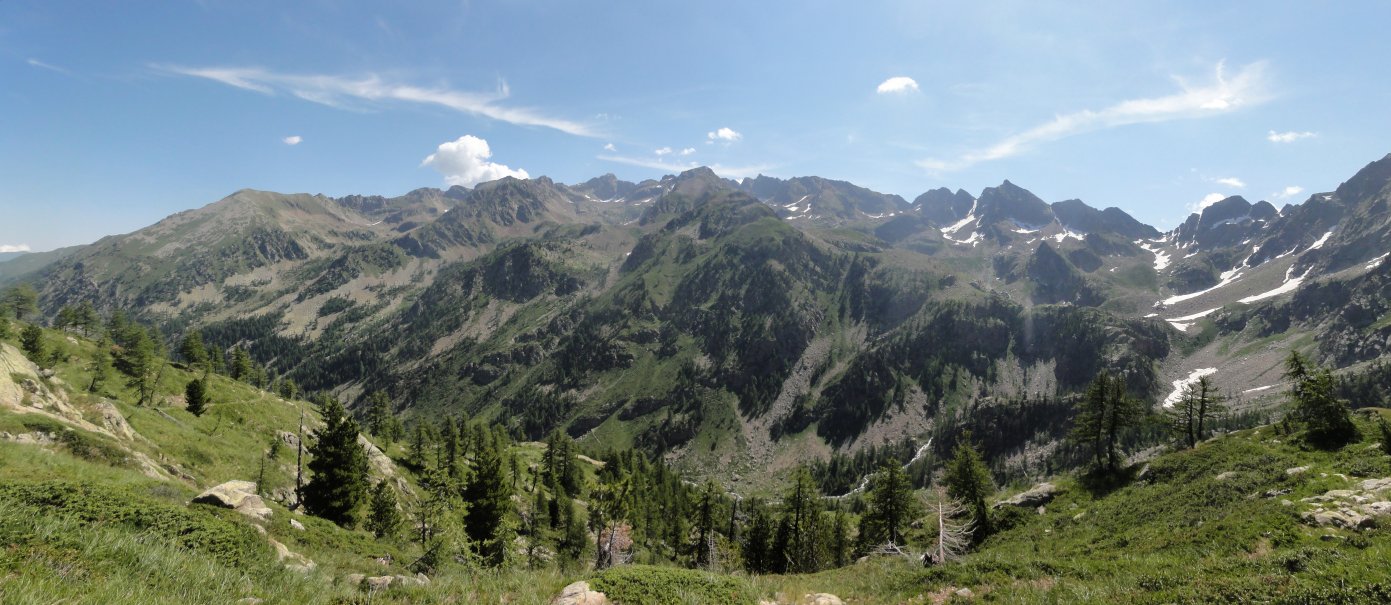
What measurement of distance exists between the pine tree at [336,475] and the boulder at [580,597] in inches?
1381

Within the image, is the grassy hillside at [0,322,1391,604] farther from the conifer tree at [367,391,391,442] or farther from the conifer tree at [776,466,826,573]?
the conifer tree at [367,391,391,442]

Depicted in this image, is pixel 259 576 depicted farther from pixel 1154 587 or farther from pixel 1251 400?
pixel 1251 400

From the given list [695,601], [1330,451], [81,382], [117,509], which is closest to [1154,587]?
[695,601]

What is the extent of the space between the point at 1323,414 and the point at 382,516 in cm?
8076

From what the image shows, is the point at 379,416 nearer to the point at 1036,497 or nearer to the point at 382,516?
the point at 382,516

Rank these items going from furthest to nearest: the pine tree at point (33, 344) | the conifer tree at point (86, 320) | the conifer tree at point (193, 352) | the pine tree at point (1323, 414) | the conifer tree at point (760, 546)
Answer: the conifer tree at point (86, 320) → the conifer tree at point (193, 352) → the pine tree at point (33, 344) → the conifer tree at point (760, 546) → the pine tree at point (1323, 414)

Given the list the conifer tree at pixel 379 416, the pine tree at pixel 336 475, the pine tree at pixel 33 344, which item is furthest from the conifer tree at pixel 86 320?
the pine tree at pixel 336 475

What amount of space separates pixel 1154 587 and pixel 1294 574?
330 centimetres

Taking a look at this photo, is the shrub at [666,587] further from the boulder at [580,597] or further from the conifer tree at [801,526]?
the conifer tree at [801,526]

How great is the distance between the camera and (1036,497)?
50.2 metres

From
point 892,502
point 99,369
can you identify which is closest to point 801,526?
point 892,502

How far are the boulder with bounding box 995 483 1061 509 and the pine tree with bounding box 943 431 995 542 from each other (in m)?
4.36

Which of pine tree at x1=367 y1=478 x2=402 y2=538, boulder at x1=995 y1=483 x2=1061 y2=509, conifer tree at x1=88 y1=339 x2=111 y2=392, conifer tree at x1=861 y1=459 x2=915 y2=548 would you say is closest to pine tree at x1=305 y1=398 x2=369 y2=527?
pine tree at x1=367 y1=478 x2=402 y2=538

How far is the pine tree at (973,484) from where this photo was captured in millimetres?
46875
